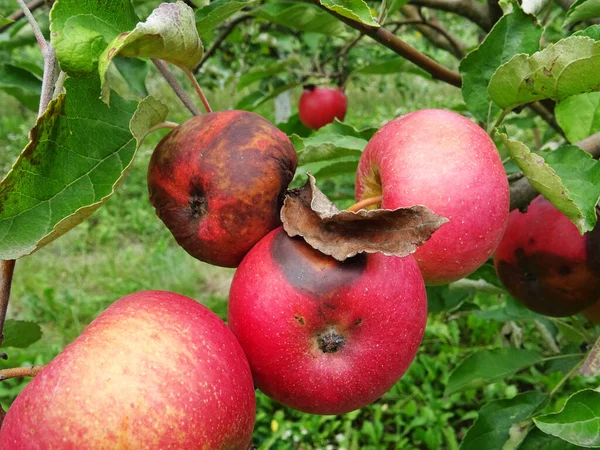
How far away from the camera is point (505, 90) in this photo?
1.04 metres

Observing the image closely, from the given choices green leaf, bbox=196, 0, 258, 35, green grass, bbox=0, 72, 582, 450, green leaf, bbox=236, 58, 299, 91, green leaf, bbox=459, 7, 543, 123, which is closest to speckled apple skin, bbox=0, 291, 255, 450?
green leaf, bbox=196, 0, 258, 35

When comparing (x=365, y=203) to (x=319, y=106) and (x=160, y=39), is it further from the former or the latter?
(x=319, y=106)

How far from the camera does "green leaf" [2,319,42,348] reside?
1114mm

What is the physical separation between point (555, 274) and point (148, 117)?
34.0 inches

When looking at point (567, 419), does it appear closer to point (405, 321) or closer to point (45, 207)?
point (405, 321)

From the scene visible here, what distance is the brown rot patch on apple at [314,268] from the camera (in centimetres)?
78

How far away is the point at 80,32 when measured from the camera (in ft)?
2.60

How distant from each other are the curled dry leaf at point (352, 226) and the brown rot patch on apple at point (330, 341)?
0.39 ft

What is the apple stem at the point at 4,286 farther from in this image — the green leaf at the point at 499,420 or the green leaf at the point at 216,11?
the green leaf at the point at 499,420

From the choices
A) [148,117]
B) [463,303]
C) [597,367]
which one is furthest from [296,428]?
[148,117]

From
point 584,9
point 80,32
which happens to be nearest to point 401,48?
point 584,9

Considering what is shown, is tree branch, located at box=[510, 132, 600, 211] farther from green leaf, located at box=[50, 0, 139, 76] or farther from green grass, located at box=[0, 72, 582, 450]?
green grass, located at box=[0, 72, 582, 450]

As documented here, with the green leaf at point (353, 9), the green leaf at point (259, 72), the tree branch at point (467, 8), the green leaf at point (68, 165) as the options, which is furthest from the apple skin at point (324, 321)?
the green leaf at point (259, 72)

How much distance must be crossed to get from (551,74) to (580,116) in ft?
1.40
